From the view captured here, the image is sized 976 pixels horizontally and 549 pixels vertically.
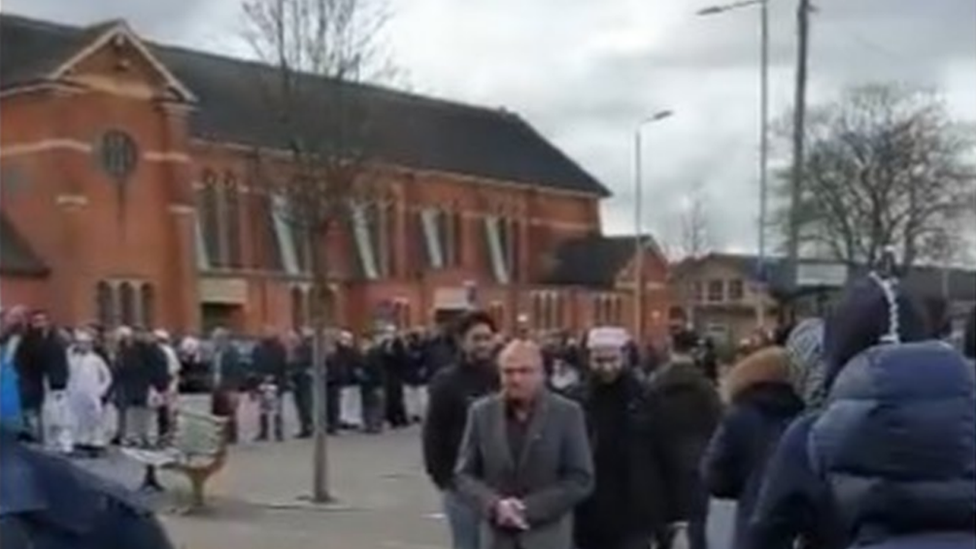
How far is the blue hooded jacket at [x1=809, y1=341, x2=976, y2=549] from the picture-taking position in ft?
11.0

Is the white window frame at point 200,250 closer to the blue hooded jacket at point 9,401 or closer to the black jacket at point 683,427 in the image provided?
the black jacket at point 683,427

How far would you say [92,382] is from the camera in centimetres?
2556

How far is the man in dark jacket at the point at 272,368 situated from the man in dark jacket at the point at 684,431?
19.7 meters

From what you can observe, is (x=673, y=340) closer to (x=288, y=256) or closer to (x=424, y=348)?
(x=424, y=348)

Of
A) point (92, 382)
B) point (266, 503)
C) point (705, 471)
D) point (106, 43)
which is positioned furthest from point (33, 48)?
point (705, 471)

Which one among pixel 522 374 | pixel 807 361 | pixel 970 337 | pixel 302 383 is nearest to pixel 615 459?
pixel 522 374

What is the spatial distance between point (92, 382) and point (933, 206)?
54.9 metres

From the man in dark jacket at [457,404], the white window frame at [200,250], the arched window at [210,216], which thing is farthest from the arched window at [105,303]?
the man in dark jacket at [457,404]

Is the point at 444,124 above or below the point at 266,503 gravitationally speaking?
above

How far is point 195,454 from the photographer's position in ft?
65.2

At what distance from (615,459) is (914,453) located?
255 inches

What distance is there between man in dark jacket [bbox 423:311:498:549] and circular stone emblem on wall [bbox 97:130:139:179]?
56.1m

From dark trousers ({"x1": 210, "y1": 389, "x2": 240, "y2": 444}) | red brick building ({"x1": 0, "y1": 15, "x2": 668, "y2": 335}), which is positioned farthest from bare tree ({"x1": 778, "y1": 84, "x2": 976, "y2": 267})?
dark trousers ({"x1": 210, "y1": 389, "x2": 240, "y2": 444})

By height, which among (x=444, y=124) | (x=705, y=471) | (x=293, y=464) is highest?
(x=444, y=124)
